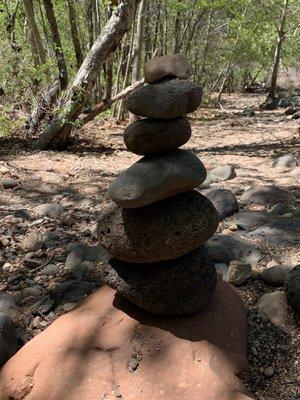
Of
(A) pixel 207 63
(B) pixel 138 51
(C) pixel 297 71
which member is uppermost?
(B) pixel 138 51

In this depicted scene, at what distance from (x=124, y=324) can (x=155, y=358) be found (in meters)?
0.36

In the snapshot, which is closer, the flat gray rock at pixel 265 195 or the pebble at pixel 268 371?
the pebble at pixel 268 371

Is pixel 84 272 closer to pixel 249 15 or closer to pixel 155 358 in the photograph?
pixel 155 358

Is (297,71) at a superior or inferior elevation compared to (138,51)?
inferior

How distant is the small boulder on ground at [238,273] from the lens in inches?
153

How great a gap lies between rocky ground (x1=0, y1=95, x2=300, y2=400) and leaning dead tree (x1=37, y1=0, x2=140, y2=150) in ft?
1.43

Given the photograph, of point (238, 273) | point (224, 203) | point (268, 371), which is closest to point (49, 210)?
point (224, 203)

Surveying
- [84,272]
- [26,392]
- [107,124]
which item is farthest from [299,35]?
[26,392]

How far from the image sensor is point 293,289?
3309 millimetres

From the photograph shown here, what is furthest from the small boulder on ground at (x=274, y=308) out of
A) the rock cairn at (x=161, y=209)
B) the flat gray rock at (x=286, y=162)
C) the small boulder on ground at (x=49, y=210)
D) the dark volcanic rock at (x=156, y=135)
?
the flat gray rock at (x=286, y=162)

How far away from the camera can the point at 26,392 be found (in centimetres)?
280

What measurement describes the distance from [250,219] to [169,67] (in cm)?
299

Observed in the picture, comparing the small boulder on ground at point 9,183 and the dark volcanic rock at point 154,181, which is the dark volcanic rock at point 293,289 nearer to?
the dark volcanic rock at point 154,181

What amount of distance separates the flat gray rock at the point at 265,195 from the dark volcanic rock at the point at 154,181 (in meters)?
3.38
